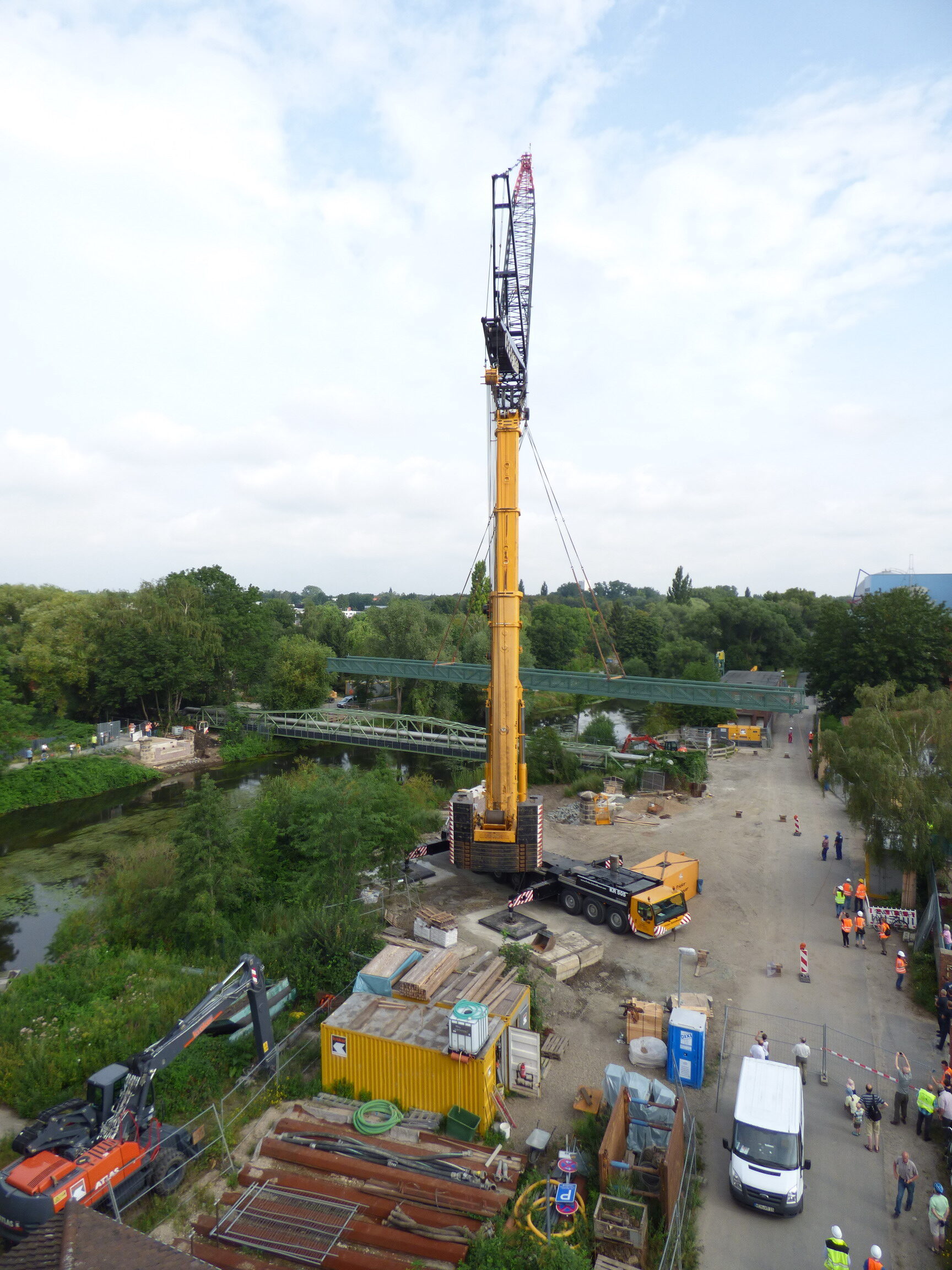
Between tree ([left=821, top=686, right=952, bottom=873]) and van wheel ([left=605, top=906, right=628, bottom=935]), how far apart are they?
23.5 feet

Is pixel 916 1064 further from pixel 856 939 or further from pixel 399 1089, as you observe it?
pixel 399 1089

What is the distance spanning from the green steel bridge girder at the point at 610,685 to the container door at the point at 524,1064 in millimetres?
17859

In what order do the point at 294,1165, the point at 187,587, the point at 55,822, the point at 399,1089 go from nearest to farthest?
1. the point at 294,1165
2. the point at 399,1089
3. the point at 55,822
4. the point at 187,587

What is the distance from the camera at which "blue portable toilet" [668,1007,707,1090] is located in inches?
430

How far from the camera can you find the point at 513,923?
16.8 m

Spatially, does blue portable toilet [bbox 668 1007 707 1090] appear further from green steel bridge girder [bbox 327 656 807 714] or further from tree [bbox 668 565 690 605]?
tree [bbox 668 565 690 605]

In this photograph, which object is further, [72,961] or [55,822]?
[55,822]

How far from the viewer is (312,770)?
92.6 feet

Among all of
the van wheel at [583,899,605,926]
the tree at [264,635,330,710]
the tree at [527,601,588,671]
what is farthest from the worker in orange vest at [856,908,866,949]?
the tree at [527,601,588,671]

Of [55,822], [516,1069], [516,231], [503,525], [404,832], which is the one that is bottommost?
[55,822]

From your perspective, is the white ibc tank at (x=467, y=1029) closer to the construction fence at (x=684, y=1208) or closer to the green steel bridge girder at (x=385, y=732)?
the construction fence at (x=684, y=1208)

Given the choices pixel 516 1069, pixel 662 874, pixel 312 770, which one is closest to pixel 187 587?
pixel 312 770

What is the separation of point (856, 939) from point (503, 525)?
1320 cm

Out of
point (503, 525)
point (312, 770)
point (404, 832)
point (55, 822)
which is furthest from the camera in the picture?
point (55, 822)
